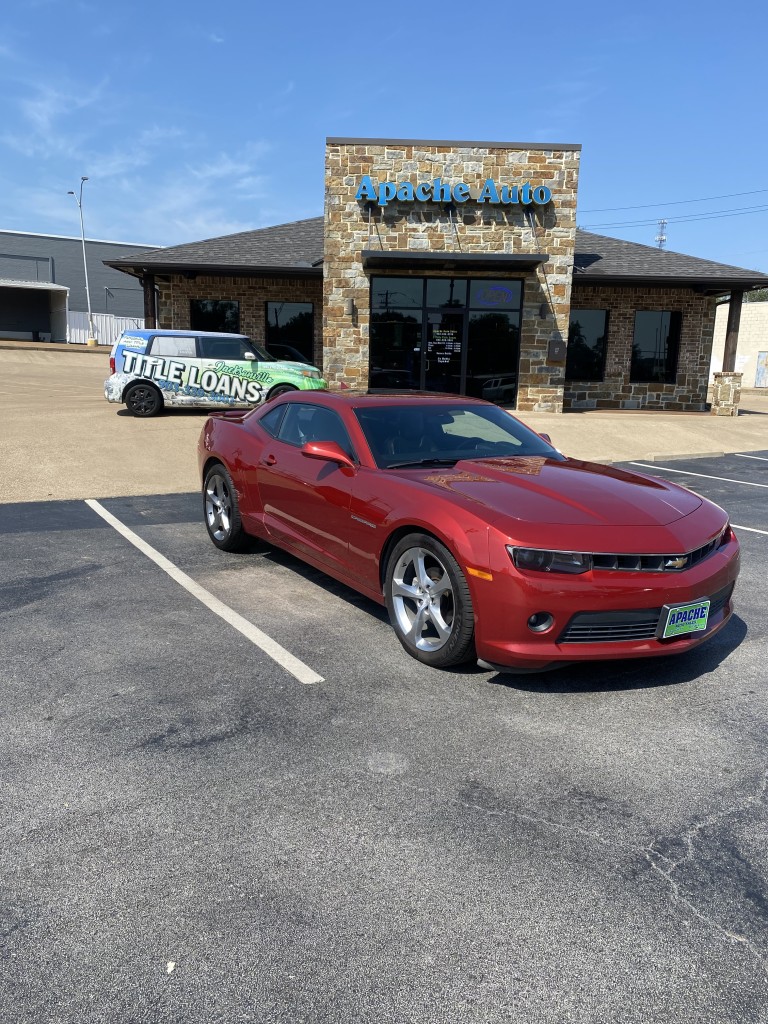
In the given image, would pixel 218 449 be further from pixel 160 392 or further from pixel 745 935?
pixel 160 392

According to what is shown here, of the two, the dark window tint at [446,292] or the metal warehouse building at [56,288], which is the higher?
the metal warehouse building at [56,288]

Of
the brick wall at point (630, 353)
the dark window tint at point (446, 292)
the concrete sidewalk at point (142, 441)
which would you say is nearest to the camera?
the concrete sidewalk at point (142, 441)

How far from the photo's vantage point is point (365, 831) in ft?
9.29

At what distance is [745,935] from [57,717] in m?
2.93

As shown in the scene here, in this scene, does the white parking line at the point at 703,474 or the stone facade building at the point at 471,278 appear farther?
the stone facade building at the point at 471,278

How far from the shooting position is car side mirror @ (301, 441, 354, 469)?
4.89 metres

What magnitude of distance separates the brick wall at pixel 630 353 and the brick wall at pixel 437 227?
3218 millimetres

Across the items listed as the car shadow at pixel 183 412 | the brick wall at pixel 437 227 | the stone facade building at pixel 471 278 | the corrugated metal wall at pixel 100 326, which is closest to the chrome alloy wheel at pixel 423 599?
the car shadow at pixel 183 412

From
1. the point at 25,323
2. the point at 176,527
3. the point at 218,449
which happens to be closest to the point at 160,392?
the point at 176,527

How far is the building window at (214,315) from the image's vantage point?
2175 centimetres

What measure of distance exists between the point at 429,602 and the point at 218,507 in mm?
3022

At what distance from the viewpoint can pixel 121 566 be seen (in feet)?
20.4

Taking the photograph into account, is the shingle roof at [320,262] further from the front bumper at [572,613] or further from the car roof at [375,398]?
the front bumper at [572,613]

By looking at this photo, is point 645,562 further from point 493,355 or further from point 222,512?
point 493,355
